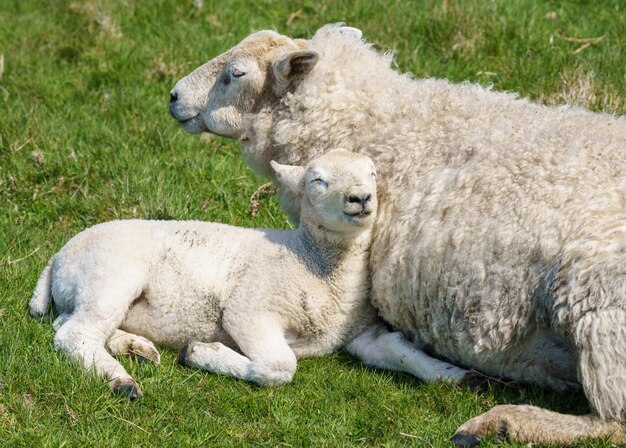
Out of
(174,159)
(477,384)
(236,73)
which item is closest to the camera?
(477,384)

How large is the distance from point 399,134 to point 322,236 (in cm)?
77

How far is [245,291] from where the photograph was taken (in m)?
5.79

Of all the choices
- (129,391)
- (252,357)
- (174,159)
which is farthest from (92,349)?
(174,159)

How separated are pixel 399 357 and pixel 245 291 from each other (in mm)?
892

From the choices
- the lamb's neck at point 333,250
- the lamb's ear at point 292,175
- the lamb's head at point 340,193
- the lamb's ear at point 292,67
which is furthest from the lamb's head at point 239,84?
the lamb's neck at point 333,250

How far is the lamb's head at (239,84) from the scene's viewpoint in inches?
254

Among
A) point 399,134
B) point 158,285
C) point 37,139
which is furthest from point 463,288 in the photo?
point 37,139

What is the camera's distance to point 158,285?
593cm

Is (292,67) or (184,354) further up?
(292,67)

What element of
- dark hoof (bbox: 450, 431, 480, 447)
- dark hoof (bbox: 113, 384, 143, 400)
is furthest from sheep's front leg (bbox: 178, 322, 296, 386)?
dark hoof (bbox: 450, 431, 480, 447)

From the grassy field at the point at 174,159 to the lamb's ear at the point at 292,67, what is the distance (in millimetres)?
1399

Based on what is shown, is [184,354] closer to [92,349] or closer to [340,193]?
[92,349]

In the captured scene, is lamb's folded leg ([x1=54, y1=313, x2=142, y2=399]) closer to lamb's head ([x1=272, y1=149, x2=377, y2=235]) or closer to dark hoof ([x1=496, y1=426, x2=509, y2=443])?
lamb's head ([x1=272, y1=149, x2=377, y2=235])

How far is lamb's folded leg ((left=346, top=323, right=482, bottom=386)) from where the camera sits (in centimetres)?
555
